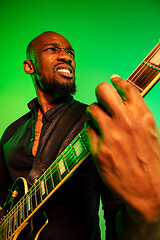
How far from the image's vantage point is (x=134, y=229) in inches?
12.3

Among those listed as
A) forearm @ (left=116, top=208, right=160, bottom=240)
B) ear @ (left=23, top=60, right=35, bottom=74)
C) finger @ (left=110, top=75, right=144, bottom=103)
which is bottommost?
forearm @ (left=116, top=208, right=160, bottom=240)

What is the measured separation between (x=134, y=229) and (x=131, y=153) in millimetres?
206

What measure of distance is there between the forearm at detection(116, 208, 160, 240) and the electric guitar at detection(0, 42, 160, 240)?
0.16 metres

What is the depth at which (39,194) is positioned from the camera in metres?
0.51

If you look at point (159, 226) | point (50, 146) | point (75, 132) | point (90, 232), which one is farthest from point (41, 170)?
point (159, 226)

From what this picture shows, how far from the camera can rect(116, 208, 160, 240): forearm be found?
284 mm

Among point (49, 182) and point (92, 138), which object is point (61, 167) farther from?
point (92, 138)

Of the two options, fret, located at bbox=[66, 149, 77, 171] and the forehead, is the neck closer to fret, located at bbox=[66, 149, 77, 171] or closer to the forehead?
the forehead

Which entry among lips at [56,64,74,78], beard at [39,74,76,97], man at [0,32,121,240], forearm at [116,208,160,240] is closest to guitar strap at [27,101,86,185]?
man at [0,32,121,240]

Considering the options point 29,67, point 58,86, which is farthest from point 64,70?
point 29,67

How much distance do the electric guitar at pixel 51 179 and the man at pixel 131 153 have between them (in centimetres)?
10

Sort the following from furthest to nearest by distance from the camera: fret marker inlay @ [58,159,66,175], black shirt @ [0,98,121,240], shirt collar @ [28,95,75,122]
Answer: shirt collar @ [28,95,75,122] → black shirt @ [0,98,121,240] → fret marker inlay @ [58,159,66,175]

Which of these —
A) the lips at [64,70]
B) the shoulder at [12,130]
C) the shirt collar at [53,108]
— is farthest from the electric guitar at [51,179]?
the lips at [64,70]

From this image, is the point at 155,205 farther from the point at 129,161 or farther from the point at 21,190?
the point at 21,190
